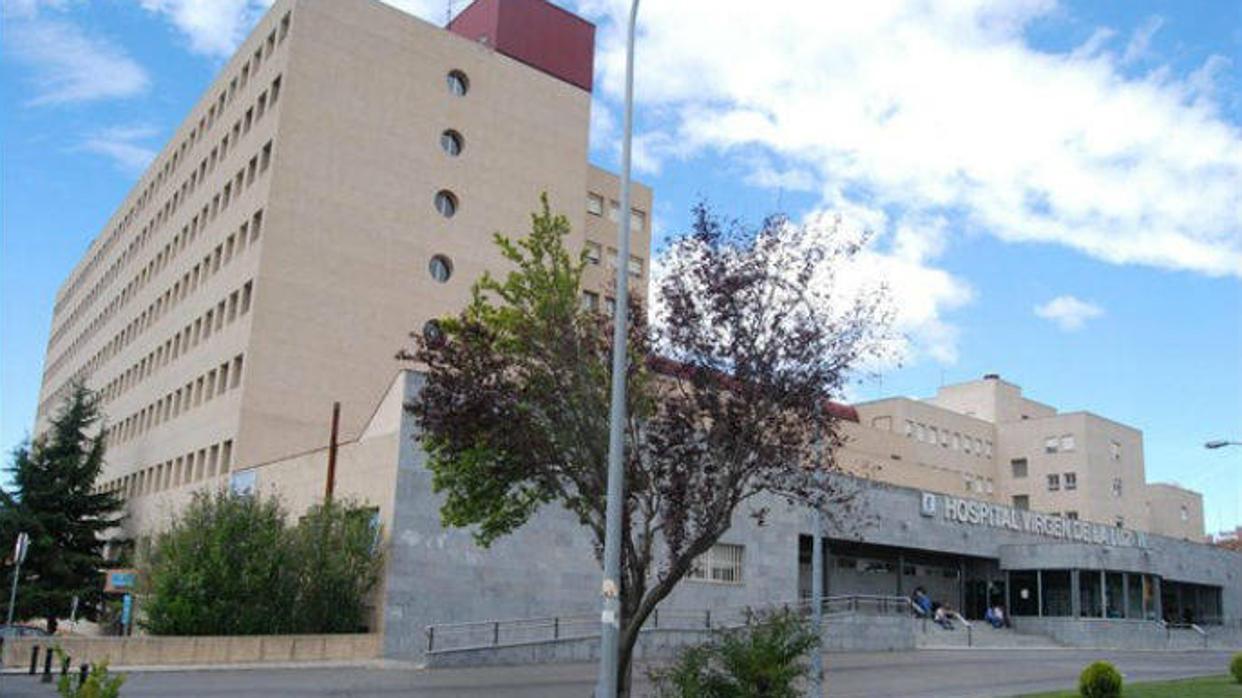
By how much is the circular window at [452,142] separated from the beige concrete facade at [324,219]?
6.8 inches

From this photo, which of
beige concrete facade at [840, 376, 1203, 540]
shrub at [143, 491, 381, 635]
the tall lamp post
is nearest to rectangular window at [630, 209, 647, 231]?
beige concrete facade at [840, 376, 1203, 540]

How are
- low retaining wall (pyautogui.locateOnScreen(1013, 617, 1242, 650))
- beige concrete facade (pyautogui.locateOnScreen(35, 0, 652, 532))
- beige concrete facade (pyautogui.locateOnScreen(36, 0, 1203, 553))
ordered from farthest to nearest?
low retaining wall (pyautogui.locateOnScreen(1013, 617, 1242, 650)), beige concrete facade (pyautogui.locateOnScreen(35, 0, 652, 532)), beige concrete facade (pyautogui.locateOnScreen(36, 0, 1203, 553))

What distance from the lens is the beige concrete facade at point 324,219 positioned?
147 feet

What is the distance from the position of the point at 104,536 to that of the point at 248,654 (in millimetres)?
35873

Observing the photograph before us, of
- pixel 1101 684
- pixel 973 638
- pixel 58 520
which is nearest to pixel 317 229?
pixel 58 520

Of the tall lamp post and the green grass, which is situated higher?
the tall lamp post

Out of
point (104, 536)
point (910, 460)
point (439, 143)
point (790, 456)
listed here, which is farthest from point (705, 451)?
point (910, 460)

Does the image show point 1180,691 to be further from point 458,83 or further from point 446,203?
point 458,83

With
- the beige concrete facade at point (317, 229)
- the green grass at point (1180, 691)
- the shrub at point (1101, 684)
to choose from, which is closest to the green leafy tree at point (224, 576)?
the beige concrete facade at point (317, 229)

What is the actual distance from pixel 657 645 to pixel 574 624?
265 centimetres

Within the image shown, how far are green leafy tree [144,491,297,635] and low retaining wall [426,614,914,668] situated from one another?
4.96 metres

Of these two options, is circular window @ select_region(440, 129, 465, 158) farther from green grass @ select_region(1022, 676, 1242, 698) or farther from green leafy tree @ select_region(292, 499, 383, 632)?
green grass @ select_region(1022, 676, 1242, 698)

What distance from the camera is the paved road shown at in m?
21.0

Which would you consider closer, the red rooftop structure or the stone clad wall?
the stone clad wall
